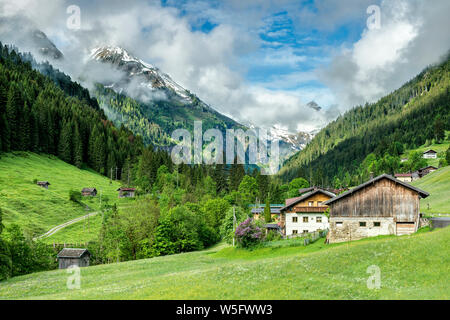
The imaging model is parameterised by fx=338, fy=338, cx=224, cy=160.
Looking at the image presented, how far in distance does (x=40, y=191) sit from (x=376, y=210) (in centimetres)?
8793

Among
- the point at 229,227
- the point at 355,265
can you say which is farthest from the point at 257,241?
the point at 229,227

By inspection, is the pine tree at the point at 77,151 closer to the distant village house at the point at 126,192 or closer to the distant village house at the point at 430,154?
the distant village house at the point at 126,192

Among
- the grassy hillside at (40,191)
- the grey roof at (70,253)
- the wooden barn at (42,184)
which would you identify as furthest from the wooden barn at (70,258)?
the wooden barn at (42,184)

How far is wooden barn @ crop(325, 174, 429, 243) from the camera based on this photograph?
47344mm

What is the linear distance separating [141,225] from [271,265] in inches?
2124

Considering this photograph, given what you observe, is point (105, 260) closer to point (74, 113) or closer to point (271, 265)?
point (271, 265)

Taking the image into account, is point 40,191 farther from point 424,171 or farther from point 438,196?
point 424,171

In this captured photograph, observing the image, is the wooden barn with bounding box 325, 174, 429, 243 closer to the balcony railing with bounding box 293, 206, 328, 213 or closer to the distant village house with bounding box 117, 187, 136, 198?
the balcony railing with bounding box 293, 206, 328, 213

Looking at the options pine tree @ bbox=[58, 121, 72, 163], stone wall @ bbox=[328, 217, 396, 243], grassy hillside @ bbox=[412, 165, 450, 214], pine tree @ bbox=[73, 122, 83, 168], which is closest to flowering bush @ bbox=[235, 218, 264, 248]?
stone wall @ bbox=[328, 217, 396, 243]

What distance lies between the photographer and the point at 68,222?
283ft

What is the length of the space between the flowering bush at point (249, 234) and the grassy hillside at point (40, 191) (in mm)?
46877

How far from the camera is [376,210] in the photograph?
4822 cm

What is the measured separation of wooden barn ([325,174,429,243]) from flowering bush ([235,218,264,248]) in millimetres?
10383

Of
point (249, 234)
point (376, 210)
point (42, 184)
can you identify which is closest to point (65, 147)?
point (42, 184)
